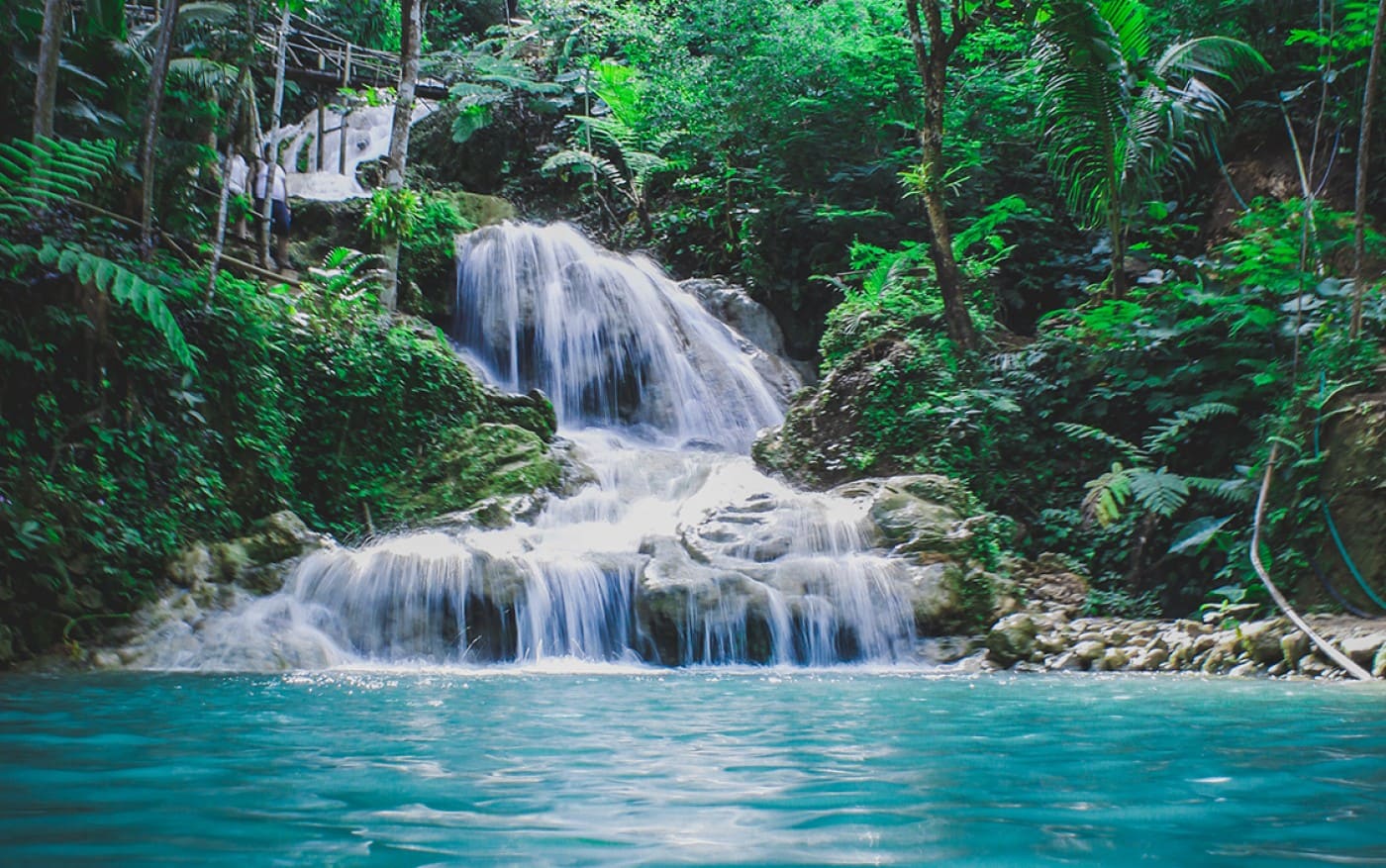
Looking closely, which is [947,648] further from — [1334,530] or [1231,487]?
[1334,530]

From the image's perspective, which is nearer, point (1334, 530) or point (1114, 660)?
point (1114, 660)

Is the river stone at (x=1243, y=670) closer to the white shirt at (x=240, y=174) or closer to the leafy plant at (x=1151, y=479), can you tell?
the leafy plant at (x=1151, y=479)

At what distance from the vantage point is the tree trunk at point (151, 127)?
25.4 feet

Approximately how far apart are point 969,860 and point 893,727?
1931 mm

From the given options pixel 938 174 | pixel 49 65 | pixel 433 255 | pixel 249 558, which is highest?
pixel 433 255

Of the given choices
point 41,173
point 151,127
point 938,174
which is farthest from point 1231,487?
point 151,127

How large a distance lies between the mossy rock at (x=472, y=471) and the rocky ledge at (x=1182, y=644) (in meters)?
5.33

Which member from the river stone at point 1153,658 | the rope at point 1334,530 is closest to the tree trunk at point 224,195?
the river stone at point 1153,658

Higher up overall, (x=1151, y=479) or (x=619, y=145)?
(x=619, y=145)

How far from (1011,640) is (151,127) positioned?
8613 millimetres

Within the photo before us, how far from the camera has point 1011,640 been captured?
280 inches

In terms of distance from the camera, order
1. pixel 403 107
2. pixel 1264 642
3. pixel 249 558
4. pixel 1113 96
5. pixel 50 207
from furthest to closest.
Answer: pixel 403 107 → pixel 1113 96 → pixel 249 558 → pixel 50 207 → pixel 1264 642

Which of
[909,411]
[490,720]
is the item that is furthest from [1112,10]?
[490,720]

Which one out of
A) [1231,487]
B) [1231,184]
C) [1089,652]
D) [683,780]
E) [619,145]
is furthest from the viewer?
[619,145]
